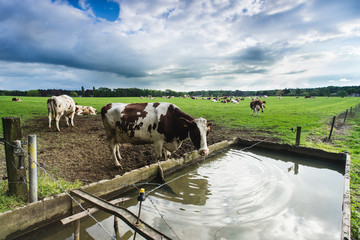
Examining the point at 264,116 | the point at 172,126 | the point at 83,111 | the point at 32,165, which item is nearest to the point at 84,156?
the point at 172,126

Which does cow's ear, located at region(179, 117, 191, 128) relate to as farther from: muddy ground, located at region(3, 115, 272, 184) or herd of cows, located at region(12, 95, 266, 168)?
muddy ground, located at region(3, 115, 272, 184)

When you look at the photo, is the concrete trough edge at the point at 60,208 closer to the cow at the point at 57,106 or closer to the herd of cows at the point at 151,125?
the herd of cows at the point at 151,125

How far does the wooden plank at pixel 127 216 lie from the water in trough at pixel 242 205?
243 mm

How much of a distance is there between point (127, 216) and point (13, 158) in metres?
2.37

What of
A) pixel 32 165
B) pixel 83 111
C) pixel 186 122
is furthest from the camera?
pixel 83 111

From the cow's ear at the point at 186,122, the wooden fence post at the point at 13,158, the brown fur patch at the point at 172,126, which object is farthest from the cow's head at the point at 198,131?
the wooden fence post at the point at 13,158

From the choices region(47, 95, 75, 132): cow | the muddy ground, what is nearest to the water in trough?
the muddy ground

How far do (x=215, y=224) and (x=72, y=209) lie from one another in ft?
8.52

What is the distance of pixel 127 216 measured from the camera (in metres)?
2.68

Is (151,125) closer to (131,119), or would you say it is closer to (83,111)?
(131,119)

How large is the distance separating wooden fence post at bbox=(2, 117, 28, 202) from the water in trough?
35.6 inches

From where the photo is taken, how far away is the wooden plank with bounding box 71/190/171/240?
7.51ft

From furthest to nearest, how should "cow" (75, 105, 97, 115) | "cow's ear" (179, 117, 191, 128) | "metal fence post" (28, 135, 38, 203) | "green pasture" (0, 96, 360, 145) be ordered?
"cow" (75, 105, 97, 115) → "green pasture" (0, 96, 360, 145) → "cow's ear" (179, 117, 191, 128) → "metal fence post" (28, 135, 38, 203)

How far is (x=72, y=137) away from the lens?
9.25 meters
